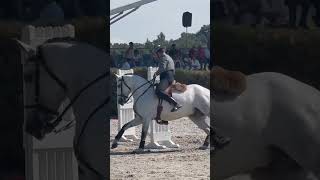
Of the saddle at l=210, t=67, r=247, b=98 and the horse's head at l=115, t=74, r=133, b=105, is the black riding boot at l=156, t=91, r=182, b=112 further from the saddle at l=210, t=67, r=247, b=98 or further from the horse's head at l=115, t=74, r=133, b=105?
the saddle at l=210, t=67, r=247, b=98

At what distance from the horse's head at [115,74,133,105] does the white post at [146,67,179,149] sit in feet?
1.19

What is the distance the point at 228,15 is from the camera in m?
3.47

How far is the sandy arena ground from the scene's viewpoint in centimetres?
685

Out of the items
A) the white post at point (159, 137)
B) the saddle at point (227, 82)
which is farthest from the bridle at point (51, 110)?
the white post at point (159, 137)

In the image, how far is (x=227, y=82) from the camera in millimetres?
3449

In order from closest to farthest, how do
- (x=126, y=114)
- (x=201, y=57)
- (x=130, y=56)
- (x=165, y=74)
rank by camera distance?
(x=165, y=74)
(x=126, y=114)
(x=130, y=56)
(x=201, y=57)

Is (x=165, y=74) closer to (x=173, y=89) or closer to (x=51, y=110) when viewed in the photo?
(x=173, y=89)

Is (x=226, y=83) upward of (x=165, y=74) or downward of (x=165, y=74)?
upward

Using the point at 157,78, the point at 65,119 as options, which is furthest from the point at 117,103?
the point at 65,119

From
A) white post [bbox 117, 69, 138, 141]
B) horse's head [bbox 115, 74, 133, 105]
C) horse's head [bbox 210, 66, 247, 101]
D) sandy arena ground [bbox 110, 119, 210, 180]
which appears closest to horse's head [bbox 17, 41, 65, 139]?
horse's head [bbox 210, 66, 247, 101]

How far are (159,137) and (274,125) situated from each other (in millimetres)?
5103

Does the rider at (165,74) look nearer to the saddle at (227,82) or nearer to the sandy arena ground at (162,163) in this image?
the sandy arena ground at (162,163)

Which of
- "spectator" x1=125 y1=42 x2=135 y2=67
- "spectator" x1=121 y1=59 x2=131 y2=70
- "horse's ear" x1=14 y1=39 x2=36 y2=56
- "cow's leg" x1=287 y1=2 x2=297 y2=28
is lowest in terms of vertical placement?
"spectator" x1=121 y1=59 x2=131 y2=70

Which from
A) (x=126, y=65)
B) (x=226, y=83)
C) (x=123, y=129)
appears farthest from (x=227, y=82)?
(x=126, y=65)
